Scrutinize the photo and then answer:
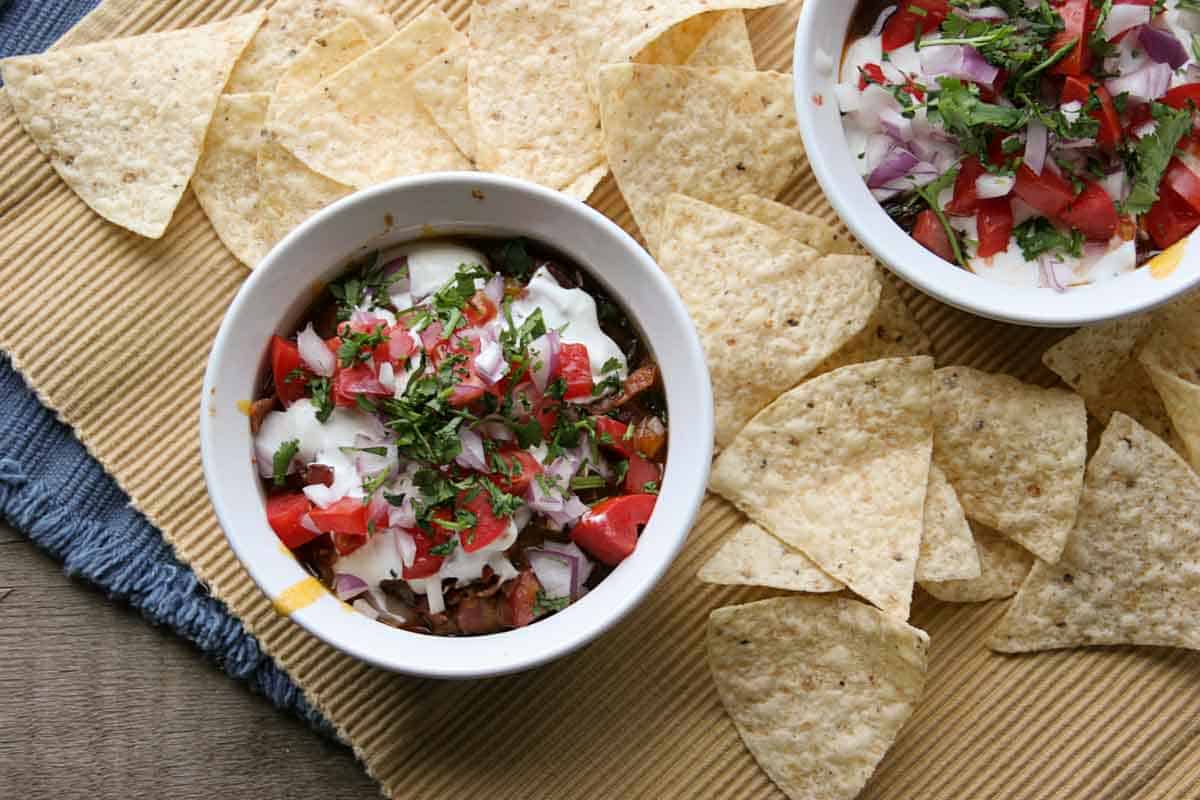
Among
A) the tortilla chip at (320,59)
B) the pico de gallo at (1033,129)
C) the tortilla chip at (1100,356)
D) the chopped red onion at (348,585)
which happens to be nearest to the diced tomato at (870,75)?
the pico de gallo at (1033,129)

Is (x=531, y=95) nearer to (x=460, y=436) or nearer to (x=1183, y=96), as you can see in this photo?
(x=460, y=436)

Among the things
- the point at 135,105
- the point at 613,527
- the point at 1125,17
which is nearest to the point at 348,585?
the point at 613,527

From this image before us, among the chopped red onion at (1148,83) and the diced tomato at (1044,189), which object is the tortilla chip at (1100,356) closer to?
the diced tomato at (1044,189)

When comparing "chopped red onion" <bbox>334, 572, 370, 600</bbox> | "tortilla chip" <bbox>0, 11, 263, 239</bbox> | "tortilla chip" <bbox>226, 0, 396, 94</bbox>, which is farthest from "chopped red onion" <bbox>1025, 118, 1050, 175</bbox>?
"tortilla chip" <bbox>0, 11, 263, 239</bbox>

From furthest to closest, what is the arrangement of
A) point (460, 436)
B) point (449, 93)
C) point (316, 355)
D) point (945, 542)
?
1. point (449, 93)
2. point (945, 542)
3. point (316, 355)
4. point (460, 436)

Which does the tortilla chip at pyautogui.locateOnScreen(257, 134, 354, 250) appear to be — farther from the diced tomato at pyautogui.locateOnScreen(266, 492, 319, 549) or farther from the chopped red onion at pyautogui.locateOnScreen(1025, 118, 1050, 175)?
the chopped red onion at pyautogui.locateOnScreen(1025, 118, 1050, 175)

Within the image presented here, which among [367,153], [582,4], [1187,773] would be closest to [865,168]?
[582,4]
